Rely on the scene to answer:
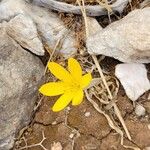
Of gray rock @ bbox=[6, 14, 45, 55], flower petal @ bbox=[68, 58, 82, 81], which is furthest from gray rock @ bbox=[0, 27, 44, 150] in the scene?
flower petal @ bbox=[68, 58, 82, 81]

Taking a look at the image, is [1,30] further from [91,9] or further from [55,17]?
[91,9]

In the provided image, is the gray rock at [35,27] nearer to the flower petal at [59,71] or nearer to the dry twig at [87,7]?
the dry twig at [87,7]

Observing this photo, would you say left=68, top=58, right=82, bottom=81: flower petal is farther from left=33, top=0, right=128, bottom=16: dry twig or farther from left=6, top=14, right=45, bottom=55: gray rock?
left=33, top=0, right=128, bottom=16: dry twig

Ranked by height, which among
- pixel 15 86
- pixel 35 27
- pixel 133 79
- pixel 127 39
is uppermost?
pixel 35 27

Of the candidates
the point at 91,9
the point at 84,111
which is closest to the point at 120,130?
the point at 84,111

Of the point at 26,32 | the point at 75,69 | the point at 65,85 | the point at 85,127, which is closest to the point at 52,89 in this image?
the point at 65,85

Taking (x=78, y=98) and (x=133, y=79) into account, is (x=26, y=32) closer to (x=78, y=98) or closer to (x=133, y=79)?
(x=78, y=98)
